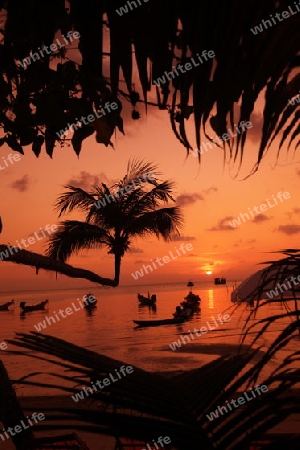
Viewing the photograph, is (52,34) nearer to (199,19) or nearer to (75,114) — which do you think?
(199,19)

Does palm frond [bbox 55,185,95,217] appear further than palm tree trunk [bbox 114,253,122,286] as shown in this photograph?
Yes

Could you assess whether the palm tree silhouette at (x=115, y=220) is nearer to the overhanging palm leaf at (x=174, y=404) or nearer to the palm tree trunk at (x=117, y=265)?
the palm tree trunk at (x=117, y=265)

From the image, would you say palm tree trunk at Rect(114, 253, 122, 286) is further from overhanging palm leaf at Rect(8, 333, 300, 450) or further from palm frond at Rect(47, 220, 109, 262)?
overhanging palm leaf at Rect(8, 333, 300, 450)

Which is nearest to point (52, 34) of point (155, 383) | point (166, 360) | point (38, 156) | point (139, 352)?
point (155, 383)

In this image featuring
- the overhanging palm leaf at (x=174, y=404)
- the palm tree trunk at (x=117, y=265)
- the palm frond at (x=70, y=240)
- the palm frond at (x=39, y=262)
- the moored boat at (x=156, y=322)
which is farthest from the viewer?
the moored boat at (x=156, y=322)

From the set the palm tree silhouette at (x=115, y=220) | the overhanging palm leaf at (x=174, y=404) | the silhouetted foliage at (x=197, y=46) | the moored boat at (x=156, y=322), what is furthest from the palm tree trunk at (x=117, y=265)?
the moored boat at (x=156, y=322)

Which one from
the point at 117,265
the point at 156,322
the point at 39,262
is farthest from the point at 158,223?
the point at 156,322

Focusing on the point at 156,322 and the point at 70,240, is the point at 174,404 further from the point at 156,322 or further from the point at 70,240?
the point at 156,322

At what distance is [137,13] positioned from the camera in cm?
67

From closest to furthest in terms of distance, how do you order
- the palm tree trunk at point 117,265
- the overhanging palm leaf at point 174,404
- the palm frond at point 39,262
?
the overhanging palm leaf at point 174,404, the palm frond at point 39,262, the palm tree trunk at point 117,265

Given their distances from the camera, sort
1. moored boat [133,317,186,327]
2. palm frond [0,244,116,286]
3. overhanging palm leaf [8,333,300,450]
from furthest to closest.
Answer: moored boat [133,317,186,327] → palm frond [0,244,116,286] → overhanging palm leaf [8,333,300,450]

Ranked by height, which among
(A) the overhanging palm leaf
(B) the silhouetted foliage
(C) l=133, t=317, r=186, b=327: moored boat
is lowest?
(C) l=133, t=317, r=186, b=327: moored boat
